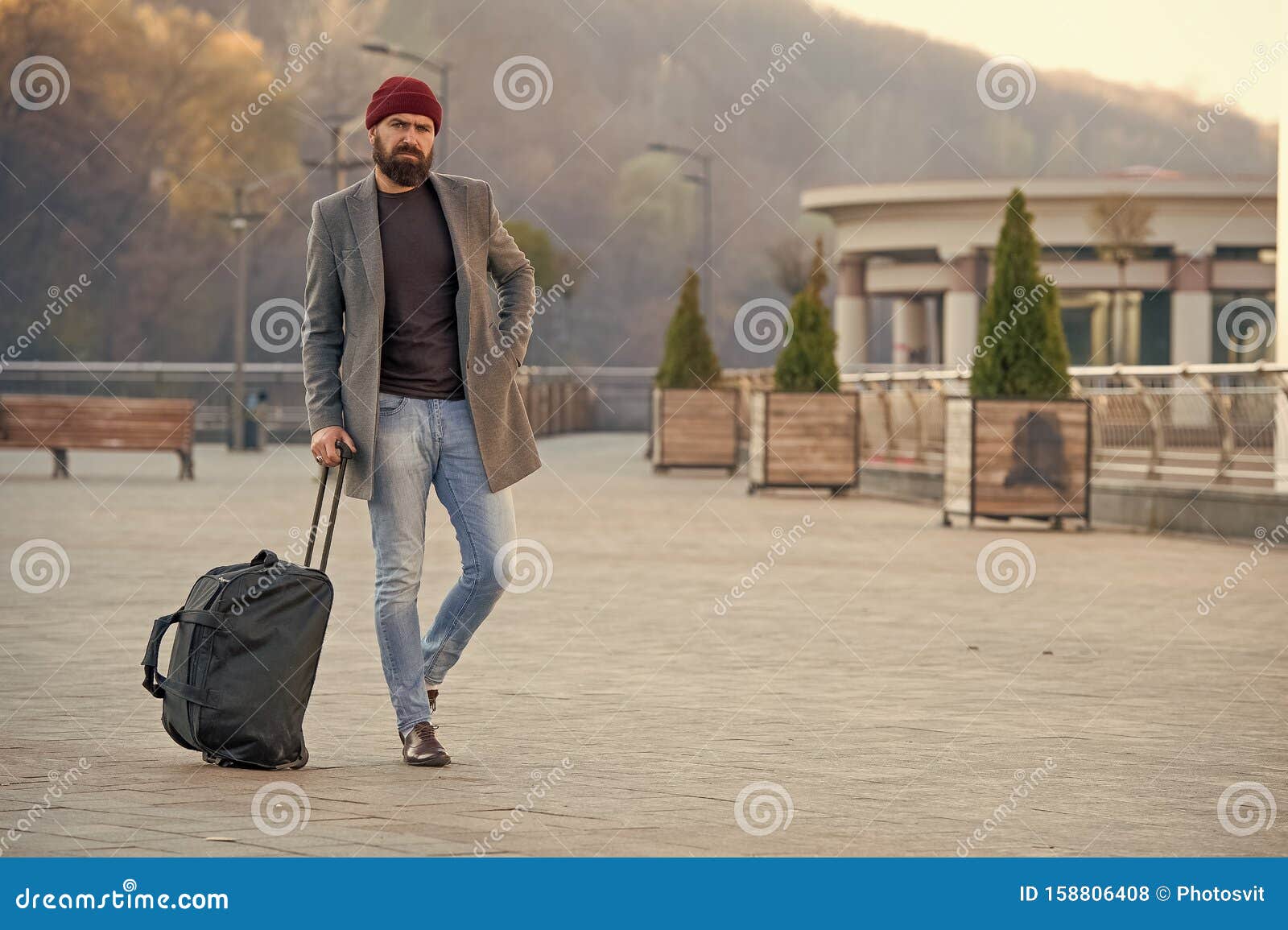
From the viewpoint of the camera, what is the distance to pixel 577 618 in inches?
415

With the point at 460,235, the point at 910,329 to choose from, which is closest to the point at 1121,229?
the point at 910,329

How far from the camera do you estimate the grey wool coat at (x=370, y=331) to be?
5.97m

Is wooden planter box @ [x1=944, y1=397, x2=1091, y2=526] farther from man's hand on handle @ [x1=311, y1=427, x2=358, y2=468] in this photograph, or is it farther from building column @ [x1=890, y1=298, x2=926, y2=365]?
building column @ [x1=890, y1=298, x2=926, y2=365]

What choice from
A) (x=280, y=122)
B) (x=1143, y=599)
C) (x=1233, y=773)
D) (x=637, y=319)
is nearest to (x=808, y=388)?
(x=1143, y=599)

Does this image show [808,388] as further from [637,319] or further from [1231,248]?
[637,319]

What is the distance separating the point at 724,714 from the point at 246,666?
2155 mm

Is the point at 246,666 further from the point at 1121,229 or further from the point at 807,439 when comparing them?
the point at 1121,229

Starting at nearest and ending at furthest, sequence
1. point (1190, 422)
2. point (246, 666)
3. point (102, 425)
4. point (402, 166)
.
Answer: point (246, 666)
point (402, 166)
point (1190, 422)
point (102, 425)

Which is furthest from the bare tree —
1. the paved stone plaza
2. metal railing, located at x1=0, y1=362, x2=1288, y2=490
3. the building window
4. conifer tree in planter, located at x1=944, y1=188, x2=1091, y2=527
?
the paved stone plaza

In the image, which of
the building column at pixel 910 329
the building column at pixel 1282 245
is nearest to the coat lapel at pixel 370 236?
the building column at pixel 1282 245

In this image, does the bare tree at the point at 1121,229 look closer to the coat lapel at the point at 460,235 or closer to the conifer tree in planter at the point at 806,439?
the conifer tree in planter at the point at 806,439

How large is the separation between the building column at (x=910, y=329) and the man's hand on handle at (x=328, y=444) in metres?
78.6

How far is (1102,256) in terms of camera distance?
66750mm

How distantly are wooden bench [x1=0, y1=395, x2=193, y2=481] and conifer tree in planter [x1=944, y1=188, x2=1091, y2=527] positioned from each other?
39.1 feet
